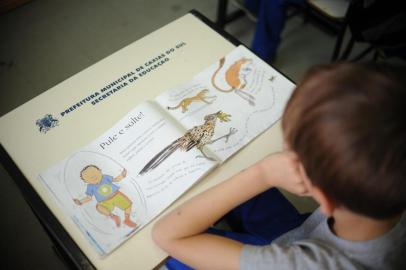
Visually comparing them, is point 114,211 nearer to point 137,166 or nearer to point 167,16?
point 137,166

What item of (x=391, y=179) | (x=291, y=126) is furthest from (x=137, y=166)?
(x=391, y=179)

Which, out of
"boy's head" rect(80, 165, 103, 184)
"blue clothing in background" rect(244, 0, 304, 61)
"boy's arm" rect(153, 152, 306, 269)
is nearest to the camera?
"boy's arm" rect(153, 152, 306, 269)

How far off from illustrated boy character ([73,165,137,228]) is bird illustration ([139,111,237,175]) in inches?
2.5

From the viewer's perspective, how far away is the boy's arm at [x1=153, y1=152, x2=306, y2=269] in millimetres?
625

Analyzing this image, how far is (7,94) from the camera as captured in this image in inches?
69.3

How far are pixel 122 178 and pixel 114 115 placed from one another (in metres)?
0.18

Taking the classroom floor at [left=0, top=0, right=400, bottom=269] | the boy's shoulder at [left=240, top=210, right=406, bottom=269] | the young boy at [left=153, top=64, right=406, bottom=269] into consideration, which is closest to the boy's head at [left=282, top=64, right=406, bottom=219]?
the young boy at [left=153, top=64, right=406, bottom=269]

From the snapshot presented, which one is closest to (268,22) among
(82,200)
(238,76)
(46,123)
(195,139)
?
(238,76)

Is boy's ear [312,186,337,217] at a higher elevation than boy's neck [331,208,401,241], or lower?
higher

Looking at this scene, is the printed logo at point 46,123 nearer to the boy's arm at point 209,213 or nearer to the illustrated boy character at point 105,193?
the illustrated boy character at point 105,193

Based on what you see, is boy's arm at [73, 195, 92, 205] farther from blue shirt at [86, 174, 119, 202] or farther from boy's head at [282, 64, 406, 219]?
boy's head at [282, 64, 406, 219]

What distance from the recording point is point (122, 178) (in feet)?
2.45

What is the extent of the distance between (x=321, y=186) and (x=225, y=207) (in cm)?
25

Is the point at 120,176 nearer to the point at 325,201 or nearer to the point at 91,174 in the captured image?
the point at 91,174
